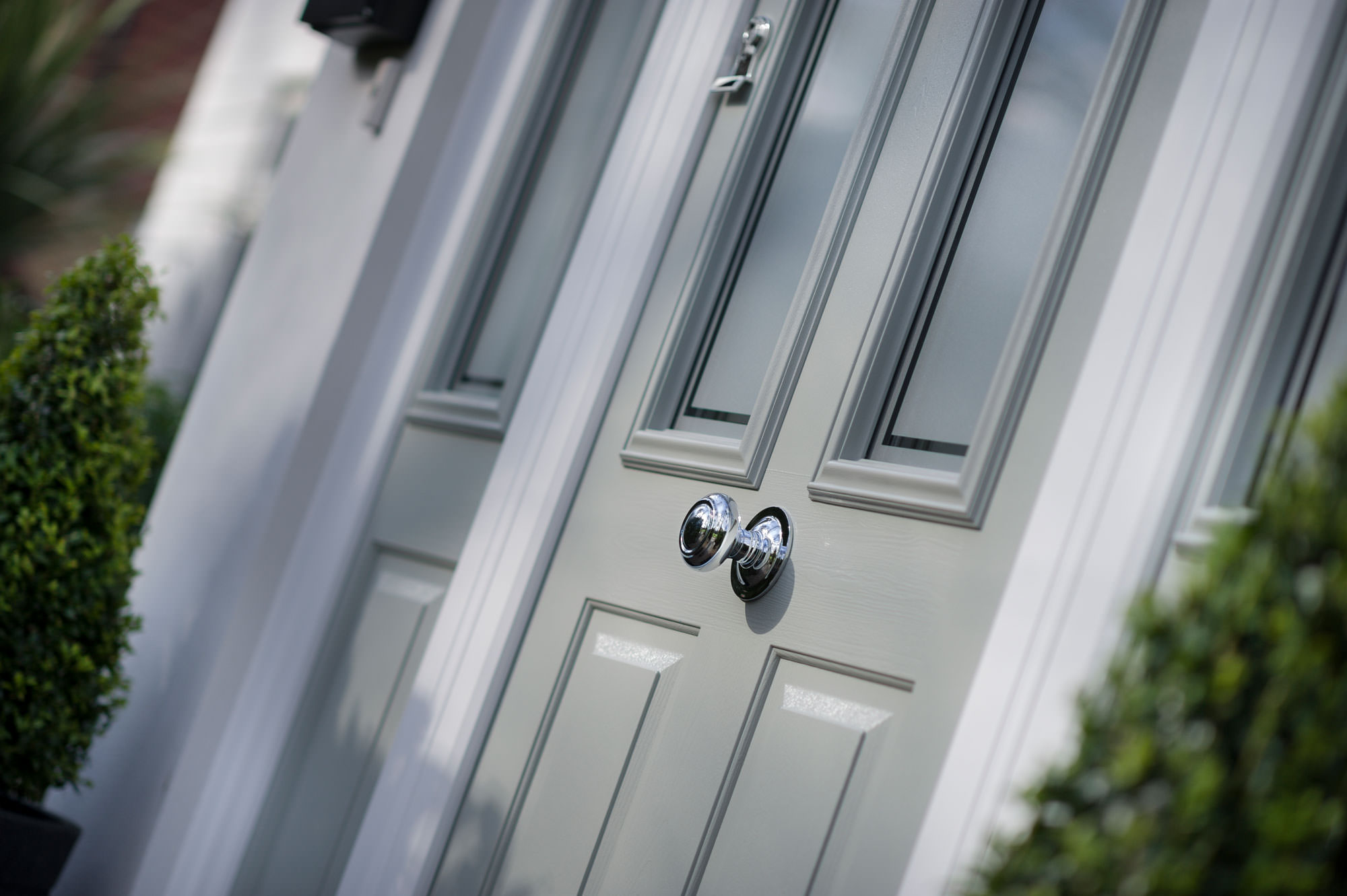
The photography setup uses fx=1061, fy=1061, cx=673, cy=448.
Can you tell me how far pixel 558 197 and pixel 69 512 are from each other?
0.96 meters

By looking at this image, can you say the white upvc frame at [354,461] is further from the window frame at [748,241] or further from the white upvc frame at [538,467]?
the window frame at [748,241]

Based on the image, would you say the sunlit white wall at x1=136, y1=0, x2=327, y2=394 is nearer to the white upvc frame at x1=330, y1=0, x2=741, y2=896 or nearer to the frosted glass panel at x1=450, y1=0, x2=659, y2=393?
the frosted glass panel at x1=450, y1=0, x2=659, y2=393

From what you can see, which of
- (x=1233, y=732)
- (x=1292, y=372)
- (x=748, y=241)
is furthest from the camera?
(x=748, y=241)

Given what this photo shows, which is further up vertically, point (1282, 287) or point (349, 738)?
point (1282, 287)

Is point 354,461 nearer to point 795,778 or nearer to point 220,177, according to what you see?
point 795,778

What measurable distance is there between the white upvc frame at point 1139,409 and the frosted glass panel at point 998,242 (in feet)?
0.41

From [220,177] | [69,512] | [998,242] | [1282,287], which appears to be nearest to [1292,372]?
[1282,287]

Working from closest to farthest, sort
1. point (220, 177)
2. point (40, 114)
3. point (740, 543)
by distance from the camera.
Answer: point (740, 543) < point (40, 114) < point (220, 177)

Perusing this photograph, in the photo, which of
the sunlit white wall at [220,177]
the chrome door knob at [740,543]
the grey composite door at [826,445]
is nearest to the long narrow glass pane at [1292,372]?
the grey composite door at [826,445]

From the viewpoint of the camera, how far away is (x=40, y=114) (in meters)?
2.94

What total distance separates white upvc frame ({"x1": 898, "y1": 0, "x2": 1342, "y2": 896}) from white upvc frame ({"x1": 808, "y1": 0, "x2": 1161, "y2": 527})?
0.06 m

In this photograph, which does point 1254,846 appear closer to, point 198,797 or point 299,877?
point 299,877

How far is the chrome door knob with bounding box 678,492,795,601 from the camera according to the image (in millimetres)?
1146

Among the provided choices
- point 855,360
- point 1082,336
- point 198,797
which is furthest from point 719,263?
point 198,797
